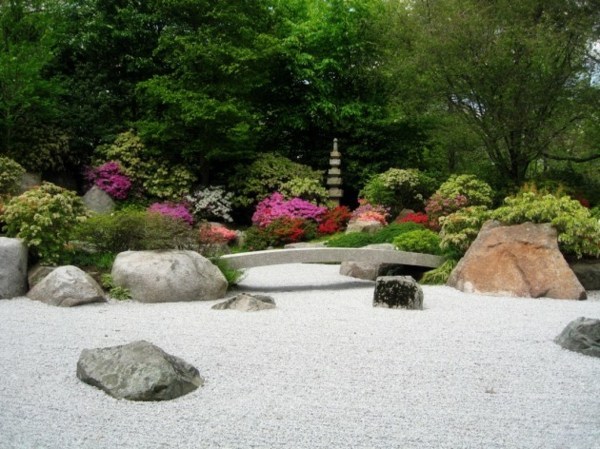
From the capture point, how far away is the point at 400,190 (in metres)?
13.2

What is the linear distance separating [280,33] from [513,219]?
1021 centimetres

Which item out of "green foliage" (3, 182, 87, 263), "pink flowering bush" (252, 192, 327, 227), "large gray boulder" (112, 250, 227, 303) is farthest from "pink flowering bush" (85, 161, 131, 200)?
"large gray boulder" (112, 250, 227, 303)

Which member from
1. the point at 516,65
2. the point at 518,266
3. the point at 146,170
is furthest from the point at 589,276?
the point at 146,170

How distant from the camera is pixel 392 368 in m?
3.81

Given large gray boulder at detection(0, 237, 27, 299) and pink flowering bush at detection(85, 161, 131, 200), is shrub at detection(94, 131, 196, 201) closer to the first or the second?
pink flowering bush at detection(85, 161, 131, 200)

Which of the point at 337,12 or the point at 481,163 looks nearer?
the point at 481,163

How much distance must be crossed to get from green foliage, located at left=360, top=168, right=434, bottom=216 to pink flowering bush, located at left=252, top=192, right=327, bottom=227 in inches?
52.2

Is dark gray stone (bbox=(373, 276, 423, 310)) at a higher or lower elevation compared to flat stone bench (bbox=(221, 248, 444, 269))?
lower

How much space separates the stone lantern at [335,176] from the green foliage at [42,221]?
8449 millimetres

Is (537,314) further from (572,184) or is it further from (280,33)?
(280,33)

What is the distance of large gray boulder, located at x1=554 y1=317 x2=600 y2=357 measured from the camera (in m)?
4.18

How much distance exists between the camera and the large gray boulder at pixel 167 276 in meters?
6.18

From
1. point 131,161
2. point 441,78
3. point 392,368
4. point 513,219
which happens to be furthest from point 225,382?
point 131,161

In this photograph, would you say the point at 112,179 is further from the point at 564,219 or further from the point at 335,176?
the point at 564,219
